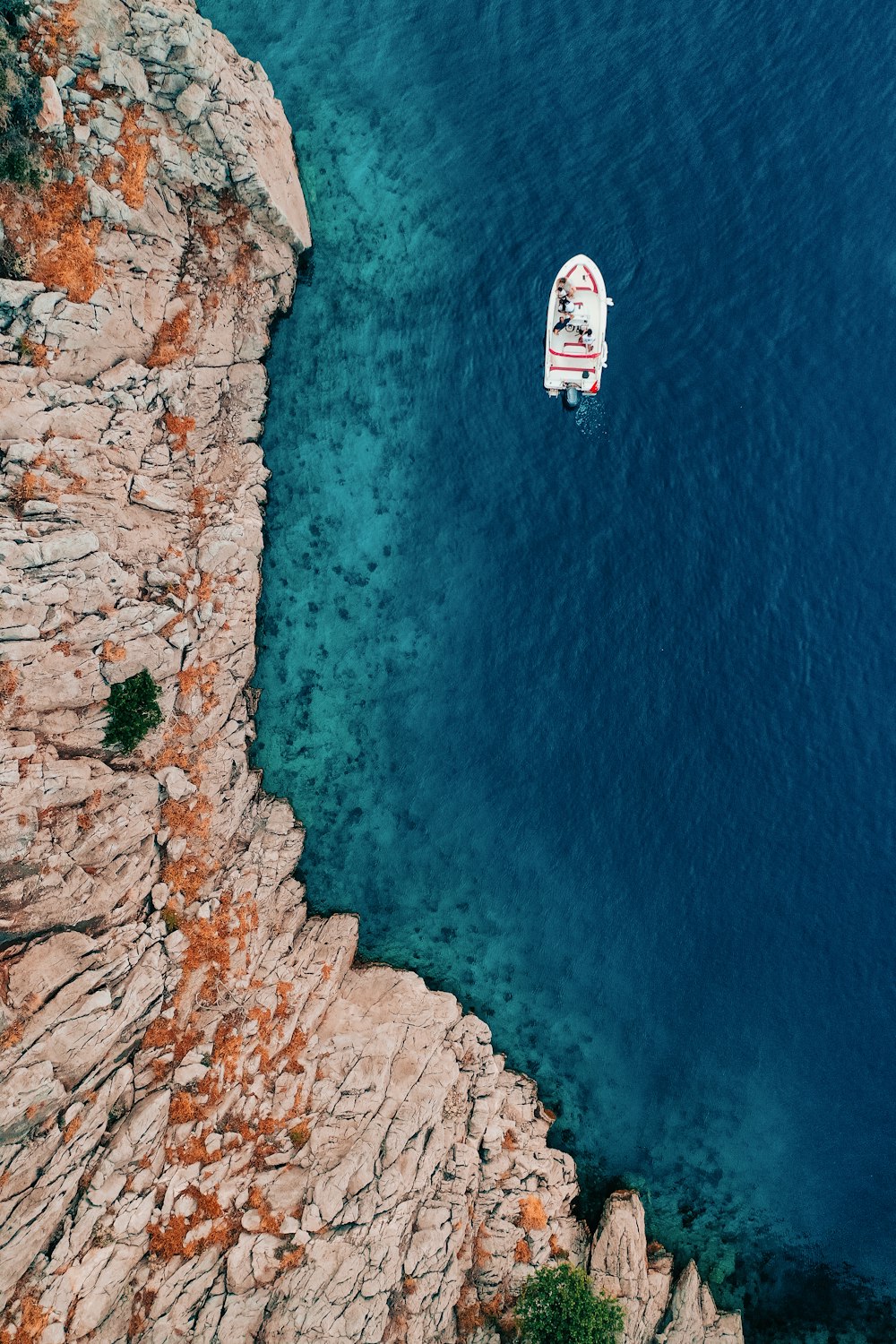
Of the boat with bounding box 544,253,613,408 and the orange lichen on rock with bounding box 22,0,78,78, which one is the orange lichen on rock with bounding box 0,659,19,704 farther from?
the boat with bounding box 544,253,613,408

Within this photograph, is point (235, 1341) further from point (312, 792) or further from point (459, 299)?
point (459, 299)

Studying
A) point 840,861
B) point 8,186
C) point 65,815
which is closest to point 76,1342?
point 65,815

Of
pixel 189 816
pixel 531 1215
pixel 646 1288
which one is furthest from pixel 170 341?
pixel 646 1288

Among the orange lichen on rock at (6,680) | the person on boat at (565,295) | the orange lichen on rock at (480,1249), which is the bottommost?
the orange lichen on rock at (480,1249)

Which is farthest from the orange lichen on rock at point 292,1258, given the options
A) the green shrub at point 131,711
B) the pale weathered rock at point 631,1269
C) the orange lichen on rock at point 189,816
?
the green shrub at point 131,711

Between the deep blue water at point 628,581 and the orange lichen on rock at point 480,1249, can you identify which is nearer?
the orange lichen on rock at point 480,1249

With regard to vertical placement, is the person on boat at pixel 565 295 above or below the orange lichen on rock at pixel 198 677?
above

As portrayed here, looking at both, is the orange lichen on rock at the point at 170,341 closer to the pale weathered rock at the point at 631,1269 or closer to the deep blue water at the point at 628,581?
the deep blue water at the point at 628,581
